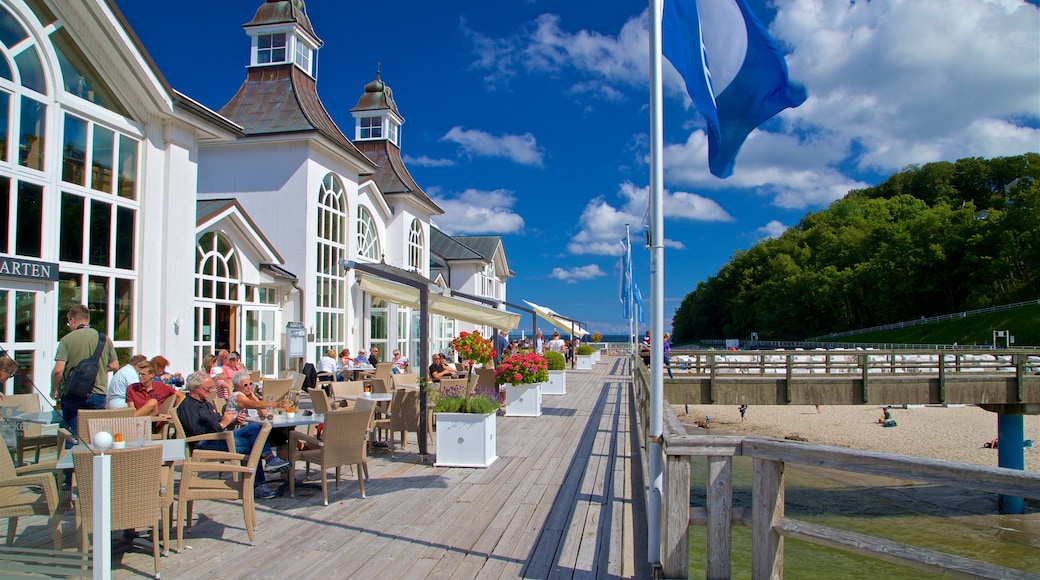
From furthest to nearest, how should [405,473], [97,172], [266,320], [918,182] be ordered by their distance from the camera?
1. [918,182]
2. [266,320]
3. [97,172]
4. [405,473]

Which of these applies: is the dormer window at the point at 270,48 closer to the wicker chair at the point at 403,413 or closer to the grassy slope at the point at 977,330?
the wicker chair at the point at 403,413

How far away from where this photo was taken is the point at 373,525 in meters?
5.77

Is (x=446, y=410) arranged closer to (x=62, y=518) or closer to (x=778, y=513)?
(x=62, y=518)

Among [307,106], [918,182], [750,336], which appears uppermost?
[918,182]

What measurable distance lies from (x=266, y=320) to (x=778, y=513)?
1581 cm

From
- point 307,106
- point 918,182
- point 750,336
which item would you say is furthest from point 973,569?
point 918,182

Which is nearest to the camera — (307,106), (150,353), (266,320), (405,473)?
(405,473)

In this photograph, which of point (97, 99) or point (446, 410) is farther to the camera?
point (97, 99)

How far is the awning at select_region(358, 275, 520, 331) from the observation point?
12289 mm

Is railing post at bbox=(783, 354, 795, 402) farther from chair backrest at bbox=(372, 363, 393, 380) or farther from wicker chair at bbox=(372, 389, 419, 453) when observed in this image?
wicker chair at bbox=(372, 389, 419, 453)

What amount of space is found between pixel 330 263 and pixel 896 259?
65.8 metres

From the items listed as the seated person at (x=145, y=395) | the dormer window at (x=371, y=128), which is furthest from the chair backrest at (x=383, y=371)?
the dormer window at (x=371, y=128)

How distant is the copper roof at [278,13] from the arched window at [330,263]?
5.07 metres

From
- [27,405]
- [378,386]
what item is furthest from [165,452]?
[378,386]
